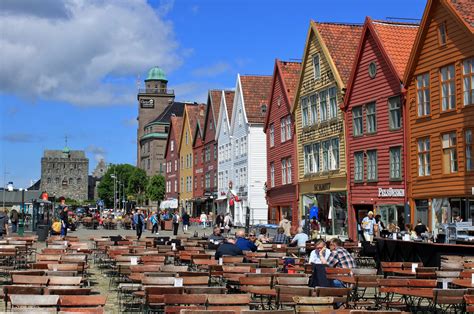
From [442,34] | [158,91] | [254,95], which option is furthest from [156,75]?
[442,34]

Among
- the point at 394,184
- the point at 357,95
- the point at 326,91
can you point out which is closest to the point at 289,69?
the point at 326,91

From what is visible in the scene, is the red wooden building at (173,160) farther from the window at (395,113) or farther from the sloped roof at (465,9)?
the sloped roof at (465,9)

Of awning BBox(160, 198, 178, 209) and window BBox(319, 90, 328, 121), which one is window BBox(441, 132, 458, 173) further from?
awning BBox(160, 198, 178, 209)

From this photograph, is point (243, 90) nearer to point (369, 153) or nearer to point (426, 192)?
point (369, 153)

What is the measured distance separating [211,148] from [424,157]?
40.7 meters

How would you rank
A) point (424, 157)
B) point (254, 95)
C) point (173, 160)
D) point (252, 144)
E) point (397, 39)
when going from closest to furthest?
point (424, 157) < point (397, 39) < point (252, 144) < point (254, 95) < point (173, 160)

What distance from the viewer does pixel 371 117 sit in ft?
125

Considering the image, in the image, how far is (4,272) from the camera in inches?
774

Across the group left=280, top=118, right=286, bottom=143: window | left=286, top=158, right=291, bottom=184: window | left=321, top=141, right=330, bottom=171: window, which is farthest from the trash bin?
left=280, top=118, right=286, bottom=143: window

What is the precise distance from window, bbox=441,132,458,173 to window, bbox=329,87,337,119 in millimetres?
10603

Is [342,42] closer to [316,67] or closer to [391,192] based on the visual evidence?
[316,67]

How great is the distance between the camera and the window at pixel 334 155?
41.9 metres

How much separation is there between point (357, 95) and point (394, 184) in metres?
5.90

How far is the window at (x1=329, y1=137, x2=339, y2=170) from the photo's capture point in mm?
41906
